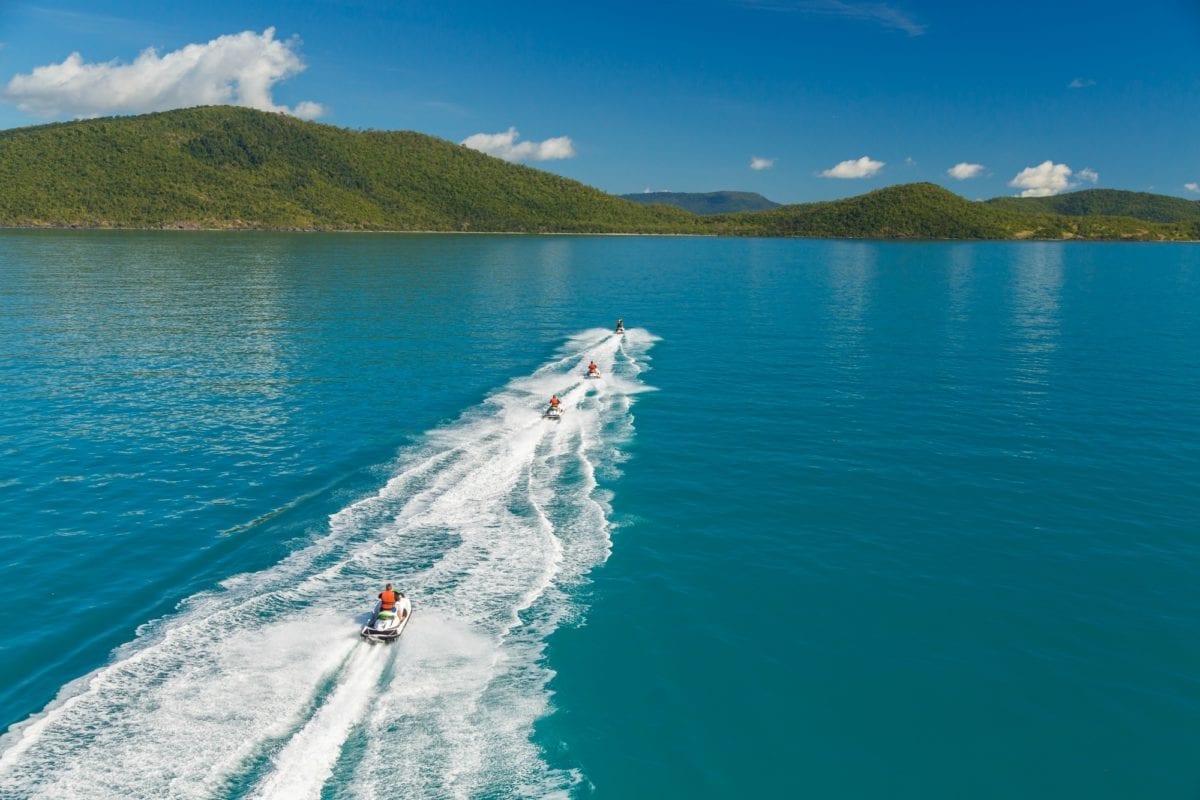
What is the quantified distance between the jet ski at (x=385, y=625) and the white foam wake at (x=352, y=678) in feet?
1.22

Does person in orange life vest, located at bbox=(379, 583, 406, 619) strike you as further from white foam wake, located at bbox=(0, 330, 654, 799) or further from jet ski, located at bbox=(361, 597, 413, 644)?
white foam wake, located at bbox=(0, 330, 654, 799)

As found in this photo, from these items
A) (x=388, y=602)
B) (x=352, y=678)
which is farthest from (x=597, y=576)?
(x=352, y=678)

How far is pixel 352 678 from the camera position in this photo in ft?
75.8

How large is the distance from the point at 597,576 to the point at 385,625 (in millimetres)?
8918

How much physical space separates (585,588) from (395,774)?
11.3 metres

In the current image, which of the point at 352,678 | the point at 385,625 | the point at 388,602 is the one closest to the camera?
the point at 352,678

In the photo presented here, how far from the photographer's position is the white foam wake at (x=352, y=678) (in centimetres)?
1911

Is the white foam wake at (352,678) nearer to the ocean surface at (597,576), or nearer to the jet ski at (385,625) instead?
the ocean surface at (597,576)

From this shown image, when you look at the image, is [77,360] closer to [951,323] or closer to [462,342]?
[462,342]

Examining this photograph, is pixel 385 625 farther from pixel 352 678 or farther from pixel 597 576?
pixel 597 576

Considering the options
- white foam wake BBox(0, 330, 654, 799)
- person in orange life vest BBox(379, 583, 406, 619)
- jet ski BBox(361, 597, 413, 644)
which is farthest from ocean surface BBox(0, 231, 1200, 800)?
person in orange life vest BBox(379, 583, 406, 619)

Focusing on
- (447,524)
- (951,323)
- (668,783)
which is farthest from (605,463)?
(951,323)

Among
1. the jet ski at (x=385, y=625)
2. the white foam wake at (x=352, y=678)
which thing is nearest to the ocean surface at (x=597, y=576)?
the white foam wake at (x=352, y=678)

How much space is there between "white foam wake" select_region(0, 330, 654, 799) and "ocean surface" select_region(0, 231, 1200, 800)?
0.12 meters
